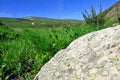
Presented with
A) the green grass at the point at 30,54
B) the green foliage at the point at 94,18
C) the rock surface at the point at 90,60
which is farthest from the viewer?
the green foliage at the point at 94,18

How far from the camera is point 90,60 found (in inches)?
218

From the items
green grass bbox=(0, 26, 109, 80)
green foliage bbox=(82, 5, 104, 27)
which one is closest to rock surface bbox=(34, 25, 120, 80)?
green grass bbox=(0, 26, 109, 80)

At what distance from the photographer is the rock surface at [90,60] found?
5.06 m

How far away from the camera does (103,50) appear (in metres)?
5.62

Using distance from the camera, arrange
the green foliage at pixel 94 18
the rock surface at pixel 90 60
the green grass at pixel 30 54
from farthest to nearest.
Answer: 1. the green foliage at pixel 94 18
2. the green grass at pixel 30 54
3. the rock surface at pixel 90 60

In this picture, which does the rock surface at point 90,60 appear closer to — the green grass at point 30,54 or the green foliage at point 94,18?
the green grass at point 30,54

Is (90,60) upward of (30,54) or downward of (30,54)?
downward

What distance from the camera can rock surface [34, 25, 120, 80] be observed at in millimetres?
5059

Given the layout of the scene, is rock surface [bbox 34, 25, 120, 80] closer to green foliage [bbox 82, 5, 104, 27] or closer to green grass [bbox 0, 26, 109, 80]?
green grass [bbox 0, 26, 109, 80]

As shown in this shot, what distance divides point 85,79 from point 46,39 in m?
3.54

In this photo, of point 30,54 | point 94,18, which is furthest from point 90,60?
point 94,18

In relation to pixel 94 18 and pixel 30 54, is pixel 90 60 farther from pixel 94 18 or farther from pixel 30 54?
pixel 94 18

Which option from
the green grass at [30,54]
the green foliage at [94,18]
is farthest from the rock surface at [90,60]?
the green foliage at [94,18]

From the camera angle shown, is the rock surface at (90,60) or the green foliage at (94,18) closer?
the rock surface at (90,60)
